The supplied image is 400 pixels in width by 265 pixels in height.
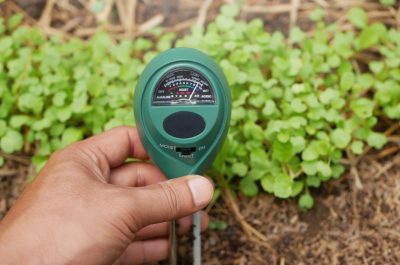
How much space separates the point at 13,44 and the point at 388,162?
1.42 metres

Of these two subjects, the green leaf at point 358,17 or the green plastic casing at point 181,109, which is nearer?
the green plastic casing at point 181,109

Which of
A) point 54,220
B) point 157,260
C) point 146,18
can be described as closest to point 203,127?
point 54,220

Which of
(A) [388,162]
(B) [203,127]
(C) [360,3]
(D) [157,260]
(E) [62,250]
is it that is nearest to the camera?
(E) [62,250]

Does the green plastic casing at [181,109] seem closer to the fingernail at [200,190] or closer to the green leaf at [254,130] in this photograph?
the fingernail at [200,190]

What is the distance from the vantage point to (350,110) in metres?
1.85

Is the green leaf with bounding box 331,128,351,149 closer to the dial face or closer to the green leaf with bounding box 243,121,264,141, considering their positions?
the green leaf with bounding box 243,121,264,141

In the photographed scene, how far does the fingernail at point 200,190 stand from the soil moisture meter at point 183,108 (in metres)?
0.07

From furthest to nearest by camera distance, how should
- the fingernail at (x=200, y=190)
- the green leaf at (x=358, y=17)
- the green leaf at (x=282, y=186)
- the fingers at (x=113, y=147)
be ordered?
the green leaf at (x=358, y=17) → the green leaf at (x=282, y=186) → the fingers at (x=113, y=147) → the fingernail at (x=200, y=190)

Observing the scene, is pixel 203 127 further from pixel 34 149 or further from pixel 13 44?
pixel 13 44

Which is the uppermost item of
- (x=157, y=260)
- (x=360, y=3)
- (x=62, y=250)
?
(x=360, y=3)

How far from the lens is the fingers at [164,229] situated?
1.61 m

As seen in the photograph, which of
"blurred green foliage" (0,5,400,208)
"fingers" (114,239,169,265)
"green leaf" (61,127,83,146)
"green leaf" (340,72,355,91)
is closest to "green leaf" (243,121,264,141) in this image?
"blurred green foliage" (0,5,400,208)

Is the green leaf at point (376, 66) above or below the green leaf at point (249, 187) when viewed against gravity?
above

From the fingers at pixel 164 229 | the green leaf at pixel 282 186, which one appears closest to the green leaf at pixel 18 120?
the fingers at pixel 164 229
